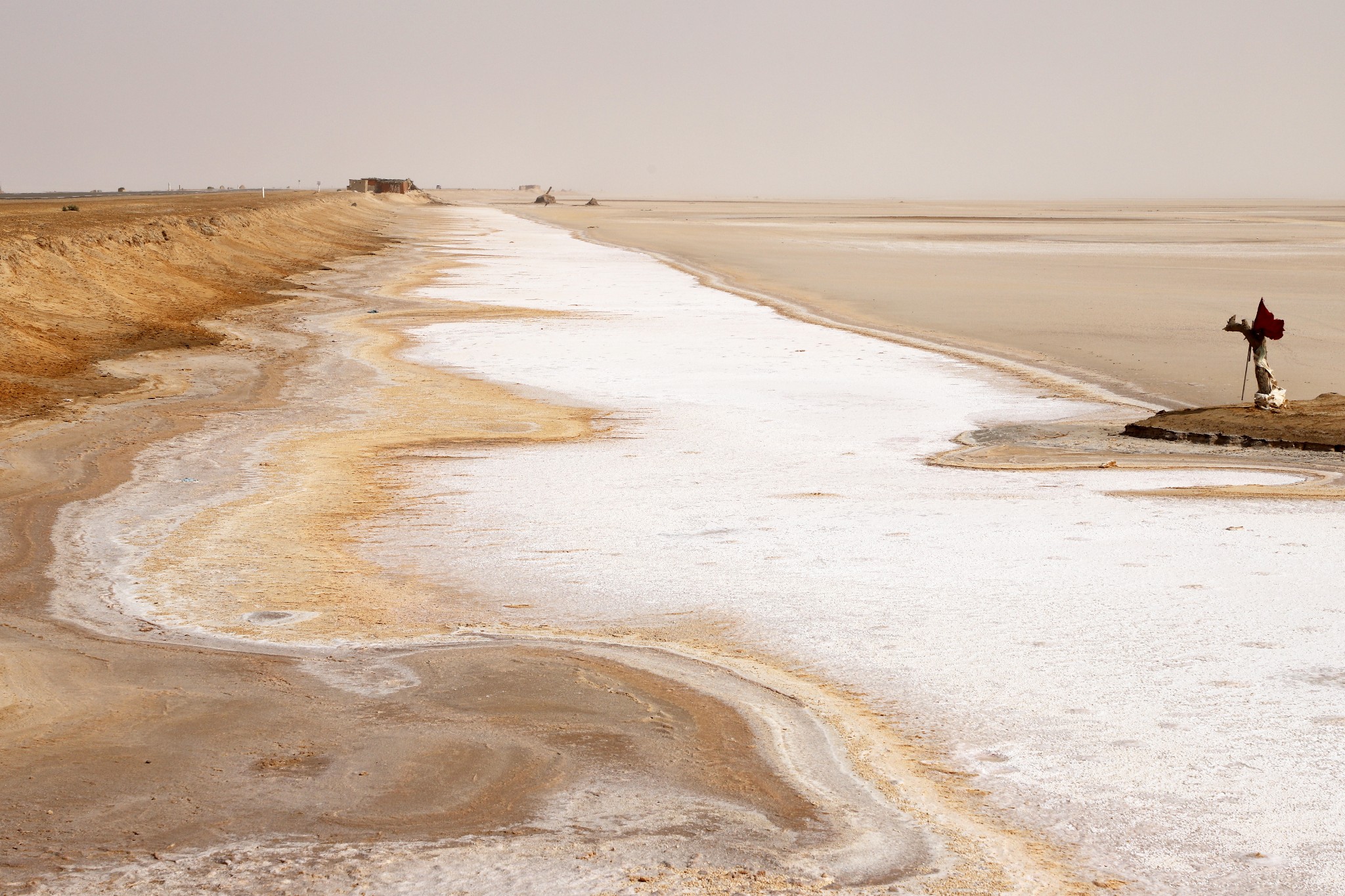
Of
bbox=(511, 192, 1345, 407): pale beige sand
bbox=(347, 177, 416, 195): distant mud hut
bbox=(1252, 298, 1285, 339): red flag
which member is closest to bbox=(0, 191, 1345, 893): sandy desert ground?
bbox=(1252, 298, 1285, 339): red flag

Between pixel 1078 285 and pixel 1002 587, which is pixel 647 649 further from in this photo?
pixel 1078 285

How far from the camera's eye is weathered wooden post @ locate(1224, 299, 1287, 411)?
38.9 feet

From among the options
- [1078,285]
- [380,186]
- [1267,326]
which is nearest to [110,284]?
[1267,326]

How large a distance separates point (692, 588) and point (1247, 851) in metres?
3.53

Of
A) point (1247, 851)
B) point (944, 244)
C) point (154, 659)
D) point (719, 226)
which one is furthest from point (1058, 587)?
point (719, 226)

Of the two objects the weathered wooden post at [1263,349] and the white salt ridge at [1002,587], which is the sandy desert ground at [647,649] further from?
the weathered wooden post at [1263,349]

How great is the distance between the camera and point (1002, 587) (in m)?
7.11

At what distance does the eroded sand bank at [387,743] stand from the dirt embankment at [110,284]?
6.32m

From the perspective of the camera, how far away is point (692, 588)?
7.26 meters

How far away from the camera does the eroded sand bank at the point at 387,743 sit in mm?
4156

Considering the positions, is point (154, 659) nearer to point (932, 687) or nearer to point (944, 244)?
point (932, 687)

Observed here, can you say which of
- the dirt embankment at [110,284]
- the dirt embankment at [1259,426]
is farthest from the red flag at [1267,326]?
the dirt embankment at [110,284]

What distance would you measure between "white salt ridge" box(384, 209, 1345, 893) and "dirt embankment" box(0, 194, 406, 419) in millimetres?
6833

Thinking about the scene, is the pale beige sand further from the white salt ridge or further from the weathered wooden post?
the white salt ridge
